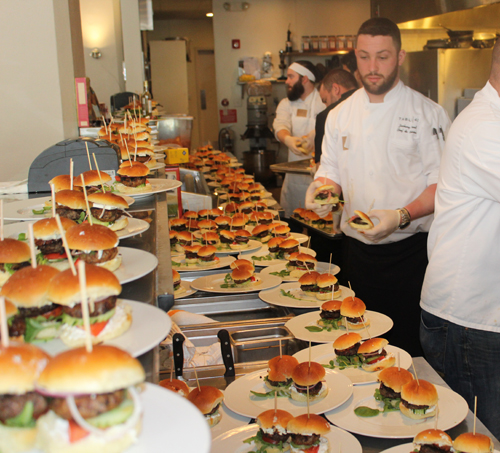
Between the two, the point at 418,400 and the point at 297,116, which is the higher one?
the point at 297,116

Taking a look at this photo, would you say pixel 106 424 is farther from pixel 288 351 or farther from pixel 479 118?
pixel 479 118

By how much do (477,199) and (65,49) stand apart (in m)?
2.58

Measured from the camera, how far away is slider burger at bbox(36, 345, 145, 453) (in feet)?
2.20

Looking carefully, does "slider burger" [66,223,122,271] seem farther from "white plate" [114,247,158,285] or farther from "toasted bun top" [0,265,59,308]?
"toasted bun top" [0,265,59,308]

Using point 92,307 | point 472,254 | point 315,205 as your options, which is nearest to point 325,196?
point 315,205

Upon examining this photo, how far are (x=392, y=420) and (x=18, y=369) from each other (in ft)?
4.68

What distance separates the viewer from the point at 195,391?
1841mm

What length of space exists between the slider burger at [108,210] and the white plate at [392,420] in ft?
3.20

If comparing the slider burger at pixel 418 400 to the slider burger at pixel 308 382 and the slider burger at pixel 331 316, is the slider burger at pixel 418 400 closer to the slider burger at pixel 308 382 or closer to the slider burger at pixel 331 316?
the slider burger at pixel 308 382

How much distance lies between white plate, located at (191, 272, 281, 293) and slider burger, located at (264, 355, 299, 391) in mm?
1048

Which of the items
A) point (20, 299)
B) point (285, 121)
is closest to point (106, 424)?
point (20, 299)

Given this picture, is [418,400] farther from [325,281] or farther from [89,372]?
[89,372]

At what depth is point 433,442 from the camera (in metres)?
1.53

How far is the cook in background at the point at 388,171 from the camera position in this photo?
3.45 metres
